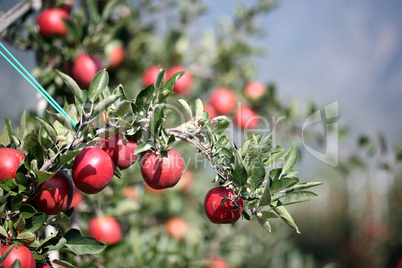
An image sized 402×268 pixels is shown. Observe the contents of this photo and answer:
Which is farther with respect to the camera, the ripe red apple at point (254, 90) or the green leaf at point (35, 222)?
the ripe red apple at point (254, 90)

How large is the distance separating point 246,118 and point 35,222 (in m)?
0.97

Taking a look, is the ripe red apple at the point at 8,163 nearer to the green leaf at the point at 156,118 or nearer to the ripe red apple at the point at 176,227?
the green leaf at the point at 156,118

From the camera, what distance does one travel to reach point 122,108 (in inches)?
23.1

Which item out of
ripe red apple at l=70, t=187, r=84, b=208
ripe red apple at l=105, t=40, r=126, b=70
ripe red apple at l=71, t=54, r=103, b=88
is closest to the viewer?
ripe red apple at l=71, t=54, r=103, b=88

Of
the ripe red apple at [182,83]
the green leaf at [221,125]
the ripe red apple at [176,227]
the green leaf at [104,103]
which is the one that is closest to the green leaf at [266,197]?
the green leaf at [221,125]

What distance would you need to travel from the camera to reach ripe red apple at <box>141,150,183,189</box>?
64 cm

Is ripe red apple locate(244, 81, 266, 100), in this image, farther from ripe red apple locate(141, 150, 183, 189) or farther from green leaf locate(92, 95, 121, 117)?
green leaf locate(92, 95, 121, 117)

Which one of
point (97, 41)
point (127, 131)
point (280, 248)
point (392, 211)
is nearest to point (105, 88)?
point (127, 131)

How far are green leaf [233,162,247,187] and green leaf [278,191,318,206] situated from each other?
0.21 ft

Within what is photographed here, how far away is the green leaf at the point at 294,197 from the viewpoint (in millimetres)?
594

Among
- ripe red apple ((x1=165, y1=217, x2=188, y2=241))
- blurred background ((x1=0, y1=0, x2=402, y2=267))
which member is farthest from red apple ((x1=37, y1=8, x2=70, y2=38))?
ripe red apple ((x1=165, y1=217, x2=188, y2=241))

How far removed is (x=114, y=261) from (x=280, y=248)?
34.7 inches

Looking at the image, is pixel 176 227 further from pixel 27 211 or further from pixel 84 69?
pixel 27 211

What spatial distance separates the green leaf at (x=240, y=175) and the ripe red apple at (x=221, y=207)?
0.04 m
